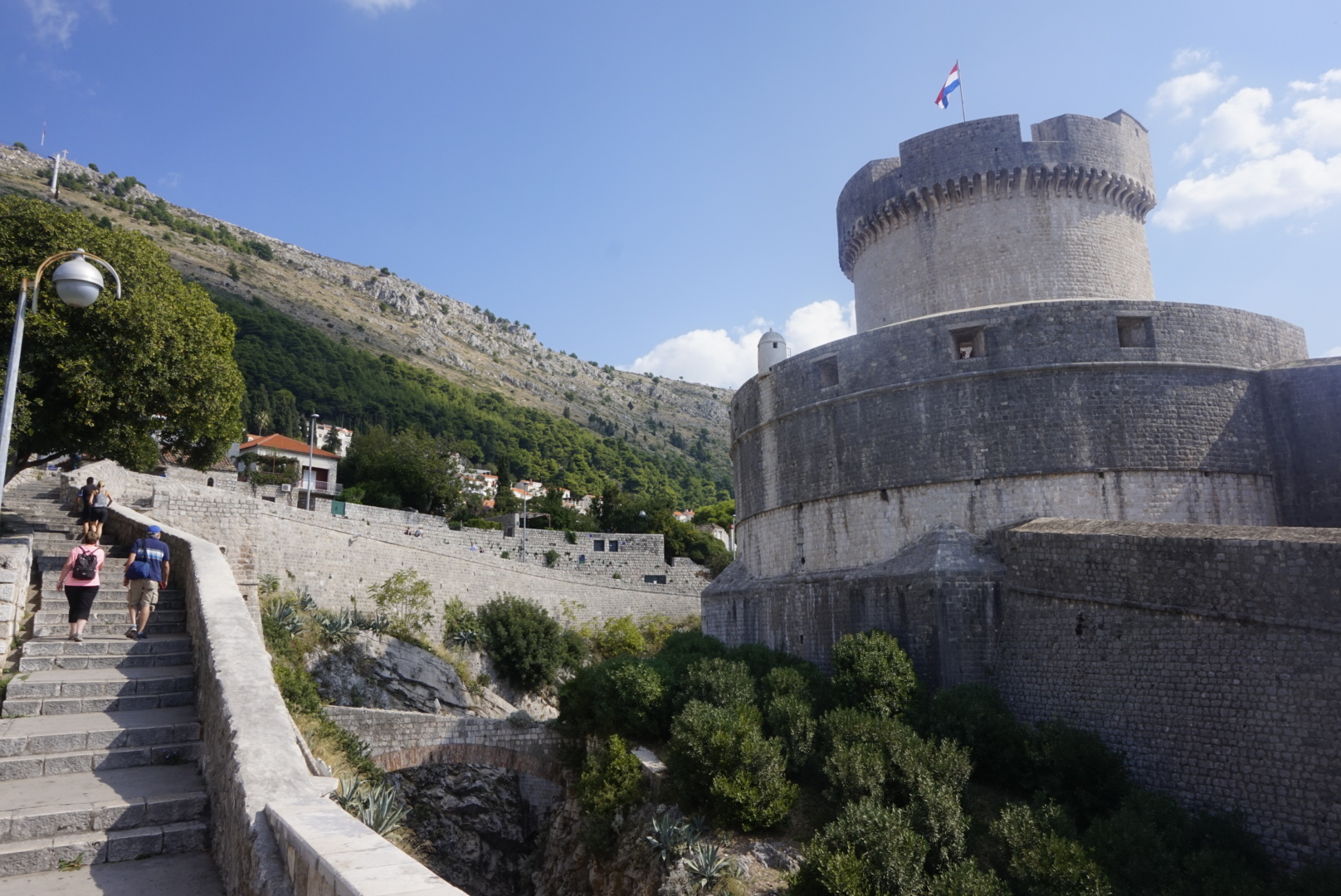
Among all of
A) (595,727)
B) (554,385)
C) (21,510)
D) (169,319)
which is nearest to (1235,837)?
(595,727)

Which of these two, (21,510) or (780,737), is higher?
(21,510)

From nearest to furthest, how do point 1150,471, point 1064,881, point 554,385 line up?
point 1064,881 → point 1150,471 → point 554,385

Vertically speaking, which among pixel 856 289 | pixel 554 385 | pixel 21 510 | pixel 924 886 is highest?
pixel 554 385

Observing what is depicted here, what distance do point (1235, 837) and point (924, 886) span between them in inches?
150

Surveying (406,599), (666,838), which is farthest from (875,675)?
(406,599)

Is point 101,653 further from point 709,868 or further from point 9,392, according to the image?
point 709,868

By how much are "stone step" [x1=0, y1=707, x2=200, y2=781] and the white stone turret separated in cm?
1522

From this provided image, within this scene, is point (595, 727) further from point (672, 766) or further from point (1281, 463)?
point (1281, 463)

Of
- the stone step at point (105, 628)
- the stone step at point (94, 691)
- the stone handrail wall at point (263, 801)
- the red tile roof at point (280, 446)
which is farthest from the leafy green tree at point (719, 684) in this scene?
the red tile roof at point (280, 446)

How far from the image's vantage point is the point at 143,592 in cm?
782

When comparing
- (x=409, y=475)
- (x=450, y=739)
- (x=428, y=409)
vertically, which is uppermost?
(x=428, y=409)

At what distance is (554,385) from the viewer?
111 meters

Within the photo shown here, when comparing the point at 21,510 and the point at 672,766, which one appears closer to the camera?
the point at 672,766

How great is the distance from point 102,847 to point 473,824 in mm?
19086
